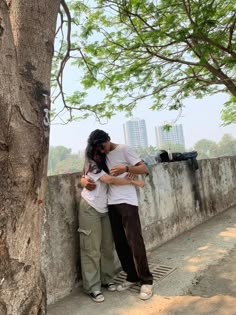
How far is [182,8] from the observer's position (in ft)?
16.6

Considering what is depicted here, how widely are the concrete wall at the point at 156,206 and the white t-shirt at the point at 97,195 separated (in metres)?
0.28

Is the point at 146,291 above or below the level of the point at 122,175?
below

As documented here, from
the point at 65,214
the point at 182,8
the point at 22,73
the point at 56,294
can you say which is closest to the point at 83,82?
the point at 182,8

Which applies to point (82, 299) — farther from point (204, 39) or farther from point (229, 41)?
point (229, 41)

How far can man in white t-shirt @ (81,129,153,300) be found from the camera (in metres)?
2.75

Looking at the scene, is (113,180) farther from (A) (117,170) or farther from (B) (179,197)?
(B) (179,197)

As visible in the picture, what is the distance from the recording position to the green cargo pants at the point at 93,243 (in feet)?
9.11

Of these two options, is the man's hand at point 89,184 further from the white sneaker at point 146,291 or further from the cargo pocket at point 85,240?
the white sneaker at point 146,291

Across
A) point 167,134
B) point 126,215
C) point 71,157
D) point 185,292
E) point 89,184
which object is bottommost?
point 185,292

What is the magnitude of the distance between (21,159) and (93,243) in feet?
5.91

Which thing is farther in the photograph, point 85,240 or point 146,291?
point 85,240

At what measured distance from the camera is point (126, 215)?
9.04ft

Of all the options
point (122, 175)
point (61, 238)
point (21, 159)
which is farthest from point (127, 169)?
point (21, 159)

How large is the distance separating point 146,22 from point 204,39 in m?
1.07
